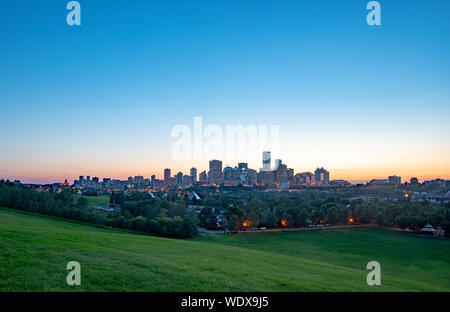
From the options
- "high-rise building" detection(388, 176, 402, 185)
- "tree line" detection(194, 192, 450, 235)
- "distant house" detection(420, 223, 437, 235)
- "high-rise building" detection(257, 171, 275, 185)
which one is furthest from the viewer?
"high-rise building" detection(257, 171, 275, 185)

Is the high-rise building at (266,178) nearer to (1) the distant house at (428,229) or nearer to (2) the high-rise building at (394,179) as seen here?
(2) the high-rise building at (394,179)

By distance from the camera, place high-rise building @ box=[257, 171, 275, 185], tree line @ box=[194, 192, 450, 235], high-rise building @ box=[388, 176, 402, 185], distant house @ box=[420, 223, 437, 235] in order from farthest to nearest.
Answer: high-rise building @ box=[257, 171, 275, 185], high-rise building @ box=[388, 176, 402, 185], tree line @ box=[194, 192, 450, 235], distant house @ box=[420, 223, 437, 235]

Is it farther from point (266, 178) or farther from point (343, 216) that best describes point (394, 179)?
point (343, 216)

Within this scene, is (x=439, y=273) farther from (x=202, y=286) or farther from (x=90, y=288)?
(x=90, y=288)

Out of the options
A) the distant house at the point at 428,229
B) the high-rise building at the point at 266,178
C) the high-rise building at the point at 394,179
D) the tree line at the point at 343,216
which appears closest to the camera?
the distant house at the point at 428,229

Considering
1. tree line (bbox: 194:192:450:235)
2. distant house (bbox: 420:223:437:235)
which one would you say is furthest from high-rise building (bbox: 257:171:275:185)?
distant house (bbox: 420:223:437:235)

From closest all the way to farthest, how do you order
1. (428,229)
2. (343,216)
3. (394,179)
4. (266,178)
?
(428,229) → (343,216) → (394,179) → (266,178)

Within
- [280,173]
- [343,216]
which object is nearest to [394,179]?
[280,173]

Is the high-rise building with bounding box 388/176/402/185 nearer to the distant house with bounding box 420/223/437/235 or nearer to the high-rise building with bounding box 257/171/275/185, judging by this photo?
the high-rise building with bounding box 257/171/275/185

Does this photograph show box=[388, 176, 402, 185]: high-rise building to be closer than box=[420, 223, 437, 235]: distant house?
No

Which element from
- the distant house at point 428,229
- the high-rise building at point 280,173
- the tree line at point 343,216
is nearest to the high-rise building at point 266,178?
the high-rise building at point 280,173

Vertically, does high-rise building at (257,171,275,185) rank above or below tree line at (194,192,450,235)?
above

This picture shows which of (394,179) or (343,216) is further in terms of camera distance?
(394,179)
